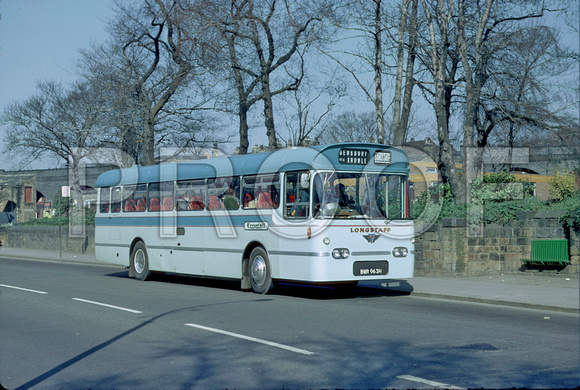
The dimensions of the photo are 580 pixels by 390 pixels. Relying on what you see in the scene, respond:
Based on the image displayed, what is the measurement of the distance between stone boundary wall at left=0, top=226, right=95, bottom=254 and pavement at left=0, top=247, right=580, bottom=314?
2134cm

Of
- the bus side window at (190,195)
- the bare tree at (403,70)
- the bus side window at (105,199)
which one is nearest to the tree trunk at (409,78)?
the bare tree at (403,70)

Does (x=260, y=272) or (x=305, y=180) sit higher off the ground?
(x=305, y=180)

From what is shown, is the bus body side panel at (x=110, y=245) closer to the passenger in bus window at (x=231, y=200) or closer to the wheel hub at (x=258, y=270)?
the passenger in bus window at (x=231, y=200)

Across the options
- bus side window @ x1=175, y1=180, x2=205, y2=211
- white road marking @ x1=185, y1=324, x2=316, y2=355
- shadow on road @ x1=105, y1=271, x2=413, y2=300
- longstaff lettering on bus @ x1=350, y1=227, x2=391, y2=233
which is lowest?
shadow on road @ x1=105, y1=271, x2=413, y2=300

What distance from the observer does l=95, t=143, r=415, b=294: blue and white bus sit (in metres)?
14.6

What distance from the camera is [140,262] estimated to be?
21016 millimetres

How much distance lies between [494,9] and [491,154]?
1559 cm

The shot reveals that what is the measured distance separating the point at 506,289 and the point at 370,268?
3370 mm

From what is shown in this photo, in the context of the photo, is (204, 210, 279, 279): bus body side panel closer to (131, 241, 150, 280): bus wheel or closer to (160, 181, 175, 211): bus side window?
(160, 181, 175, 211): bus side window

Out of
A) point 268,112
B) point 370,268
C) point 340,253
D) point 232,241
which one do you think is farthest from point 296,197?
point 268,112

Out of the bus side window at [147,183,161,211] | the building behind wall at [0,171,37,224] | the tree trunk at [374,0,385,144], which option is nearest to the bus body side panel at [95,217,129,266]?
the bus side window at [147,183,161,211]

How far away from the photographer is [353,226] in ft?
48.5

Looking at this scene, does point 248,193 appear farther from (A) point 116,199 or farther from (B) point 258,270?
(A) point 116,199

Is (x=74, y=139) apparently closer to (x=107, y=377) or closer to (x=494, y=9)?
(x=494, y=9)
